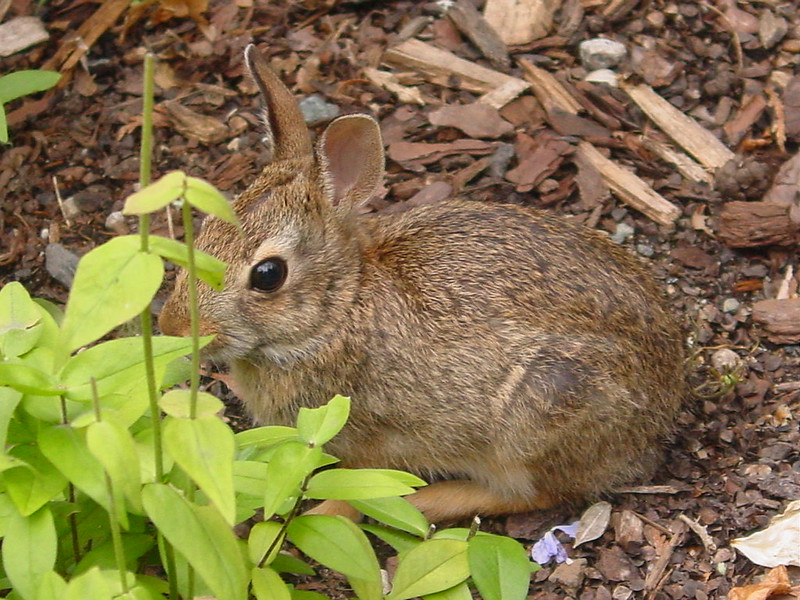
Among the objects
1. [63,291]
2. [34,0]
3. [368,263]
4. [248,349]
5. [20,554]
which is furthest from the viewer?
[34,0]

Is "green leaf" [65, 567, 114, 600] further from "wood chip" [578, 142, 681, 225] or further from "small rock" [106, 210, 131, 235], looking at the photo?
"wood chip" [578, 142, 681, 225]

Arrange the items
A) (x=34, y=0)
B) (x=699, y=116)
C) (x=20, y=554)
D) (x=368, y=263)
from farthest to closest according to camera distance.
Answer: (x=34, y=0) → (x=699, y=116) → (x=368, y=263) → (x=20, y=554)

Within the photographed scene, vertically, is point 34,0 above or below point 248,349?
above

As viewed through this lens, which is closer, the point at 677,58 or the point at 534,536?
the point at 534,536

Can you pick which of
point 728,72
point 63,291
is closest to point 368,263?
point 63,291

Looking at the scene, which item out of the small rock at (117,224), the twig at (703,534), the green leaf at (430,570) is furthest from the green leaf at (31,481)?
the small rock at (117,224)

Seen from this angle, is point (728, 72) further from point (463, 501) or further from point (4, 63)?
point (4, 63)

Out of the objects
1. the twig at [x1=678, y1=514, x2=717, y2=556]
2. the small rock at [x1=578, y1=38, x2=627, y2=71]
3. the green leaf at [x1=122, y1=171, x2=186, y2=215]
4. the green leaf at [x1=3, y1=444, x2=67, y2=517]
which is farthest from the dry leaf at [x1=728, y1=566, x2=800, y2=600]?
the small rock at [x1=578, y1=38, x2=627, y2=71]

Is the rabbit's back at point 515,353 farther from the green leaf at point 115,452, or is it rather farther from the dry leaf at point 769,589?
the green leaf at point 115,452
